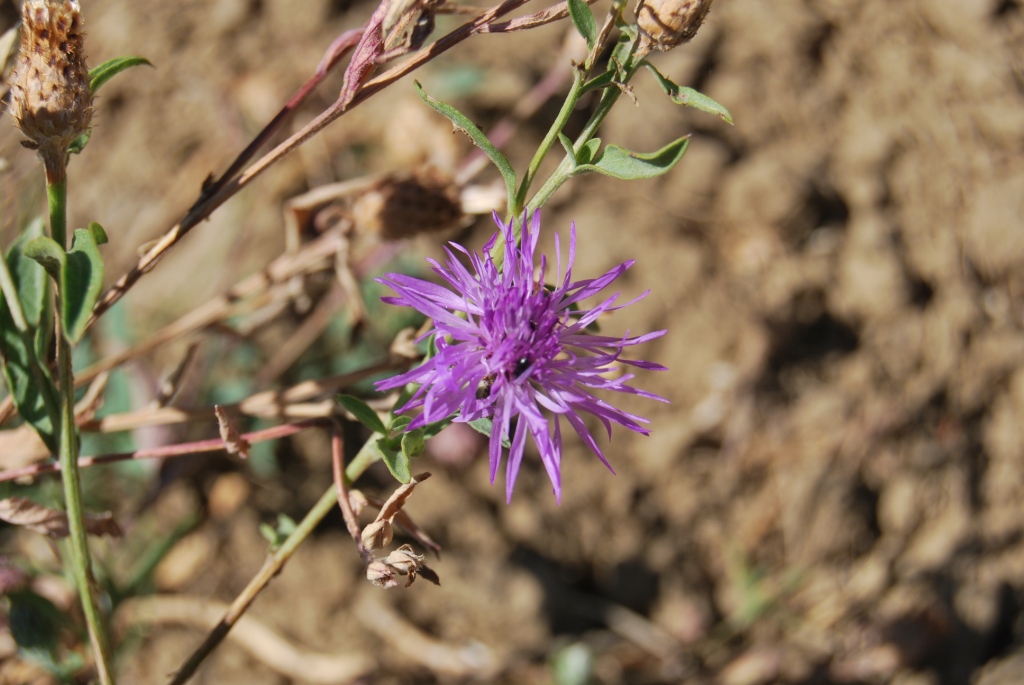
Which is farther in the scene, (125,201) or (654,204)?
(654,204)

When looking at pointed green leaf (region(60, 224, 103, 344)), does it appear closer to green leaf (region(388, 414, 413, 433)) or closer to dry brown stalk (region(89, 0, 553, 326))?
dry brown stalk (region(89, 0, 553, 326))

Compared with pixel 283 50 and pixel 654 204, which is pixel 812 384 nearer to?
pixel 654 204

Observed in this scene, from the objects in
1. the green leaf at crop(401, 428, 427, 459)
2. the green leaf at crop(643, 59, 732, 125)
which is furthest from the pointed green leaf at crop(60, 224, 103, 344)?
the green leaf at crop(643, 59, 732, 125)

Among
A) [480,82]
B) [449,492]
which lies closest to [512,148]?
[480,82]

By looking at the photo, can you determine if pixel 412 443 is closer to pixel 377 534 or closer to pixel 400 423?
pixel 400 423

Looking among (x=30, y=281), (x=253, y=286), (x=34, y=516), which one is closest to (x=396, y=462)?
(x=34, y=516)

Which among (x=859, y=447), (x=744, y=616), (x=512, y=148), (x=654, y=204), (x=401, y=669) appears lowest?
(x=744, y=616)
